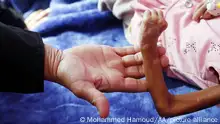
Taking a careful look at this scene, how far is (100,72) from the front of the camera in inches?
27.9

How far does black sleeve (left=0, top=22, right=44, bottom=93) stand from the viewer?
692 millimetres

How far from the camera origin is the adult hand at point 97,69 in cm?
65

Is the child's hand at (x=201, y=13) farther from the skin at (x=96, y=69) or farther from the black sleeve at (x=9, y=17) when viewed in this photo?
the black sleeve at (x=9, y=17)

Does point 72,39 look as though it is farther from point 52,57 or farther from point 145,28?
point 145,28

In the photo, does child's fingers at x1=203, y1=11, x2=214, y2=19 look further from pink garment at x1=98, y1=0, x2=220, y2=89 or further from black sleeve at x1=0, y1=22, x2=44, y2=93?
black sleeve at x1=0, y1=22, x2=44, y2=93

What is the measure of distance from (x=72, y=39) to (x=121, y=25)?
0.57ft

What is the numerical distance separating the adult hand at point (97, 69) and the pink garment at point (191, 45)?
0.11 m

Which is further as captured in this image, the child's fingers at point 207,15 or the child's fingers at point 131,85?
the child's fingers at point 207,15

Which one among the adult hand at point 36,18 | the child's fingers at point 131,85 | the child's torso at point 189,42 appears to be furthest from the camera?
the adult hand at point 36,18

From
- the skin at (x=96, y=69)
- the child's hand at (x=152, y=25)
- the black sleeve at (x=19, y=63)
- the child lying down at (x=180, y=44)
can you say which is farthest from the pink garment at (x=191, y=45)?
the black sleeve at (x=19, y=63)

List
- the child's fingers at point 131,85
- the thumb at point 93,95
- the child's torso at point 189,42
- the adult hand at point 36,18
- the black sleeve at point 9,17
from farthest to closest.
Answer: the adult hand at point 36,18 → the black sleeve at point 9,17 → the child's torso at point 189,42 → the child's fingers at point 131,85 → the thumb at point 93,95

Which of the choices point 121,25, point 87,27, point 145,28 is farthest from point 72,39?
point 145,28

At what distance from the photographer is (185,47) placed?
82 cm

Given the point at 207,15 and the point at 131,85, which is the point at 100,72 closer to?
the point at 131,85
